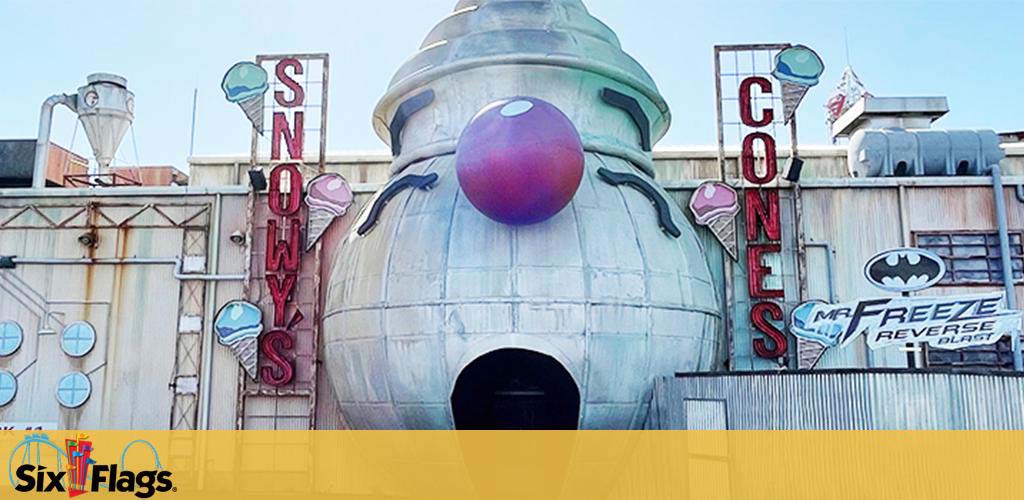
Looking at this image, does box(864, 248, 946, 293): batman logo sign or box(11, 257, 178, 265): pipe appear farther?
box(11, 257, 178, 265): pipe

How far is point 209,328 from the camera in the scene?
17.4m

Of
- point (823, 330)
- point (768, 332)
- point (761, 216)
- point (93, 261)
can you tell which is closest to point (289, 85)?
point (93, 261)

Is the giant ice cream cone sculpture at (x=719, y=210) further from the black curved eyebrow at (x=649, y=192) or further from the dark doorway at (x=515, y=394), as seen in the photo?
the dark doorway at (x=515, y=394)

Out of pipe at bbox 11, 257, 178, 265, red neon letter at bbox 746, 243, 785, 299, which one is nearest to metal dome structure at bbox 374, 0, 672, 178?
red neon letter at bbox 746, 243, 785, 299

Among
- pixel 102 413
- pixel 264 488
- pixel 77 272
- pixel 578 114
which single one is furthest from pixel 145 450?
pixel 578 114

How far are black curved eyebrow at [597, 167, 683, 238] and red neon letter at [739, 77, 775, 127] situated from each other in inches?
248

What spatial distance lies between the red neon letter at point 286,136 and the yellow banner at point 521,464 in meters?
6.39

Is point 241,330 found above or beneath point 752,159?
beneath

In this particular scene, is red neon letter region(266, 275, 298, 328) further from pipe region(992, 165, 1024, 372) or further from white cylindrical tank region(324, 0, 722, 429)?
pipe region(992, 165, 1024, 372)

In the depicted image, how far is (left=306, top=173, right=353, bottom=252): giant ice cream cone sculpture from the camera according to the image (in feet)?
55.3

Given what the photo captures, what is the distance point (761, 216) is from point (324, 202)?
385 inches

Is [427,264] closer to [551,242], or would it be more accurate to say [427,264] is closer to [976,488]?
[551,242]

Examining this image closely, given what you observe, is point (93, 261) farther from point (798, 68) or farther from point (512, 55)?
point (798, 68)

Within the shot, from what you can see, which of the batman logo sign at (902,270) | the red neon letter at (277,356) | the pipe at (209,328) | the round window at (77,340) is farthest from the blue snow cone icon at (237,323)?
the batman logo sign at (902,270)
